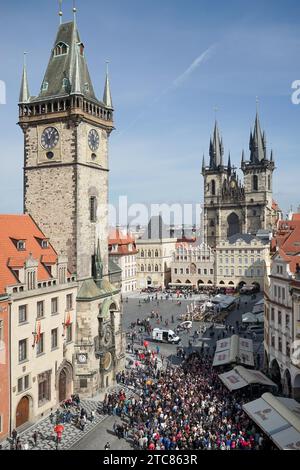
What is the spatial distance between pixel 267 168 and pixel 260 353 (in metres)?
81.7

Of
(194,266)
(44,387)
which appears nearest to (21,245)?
(44,387)

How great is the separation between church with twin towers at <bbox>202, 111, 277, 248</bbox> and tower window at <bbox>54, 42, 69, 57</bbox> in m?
84.9

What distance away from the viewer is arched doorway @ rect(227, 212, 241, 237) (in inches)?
4791

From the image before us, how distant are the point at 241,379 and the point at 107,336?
1141cm

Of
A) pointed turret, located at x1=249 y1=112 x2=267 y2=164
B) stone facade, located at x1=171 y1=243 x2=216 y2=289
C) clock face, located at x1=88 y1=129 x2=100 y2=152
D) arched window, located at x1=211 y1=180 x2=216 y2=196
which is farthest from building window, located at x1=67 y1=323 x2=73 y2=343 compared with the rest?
pointed turret, located at x1=249 y1=112 x2=267 y2=164

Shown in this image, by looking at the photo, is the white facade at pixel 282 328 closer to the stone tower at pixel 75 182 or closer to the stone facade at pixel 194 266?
the stone tower at pixel 75 182

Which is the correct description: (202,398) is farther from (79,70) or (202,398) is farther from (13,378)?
(79,70)

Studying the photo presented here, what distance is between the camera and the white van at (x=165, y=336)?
178 ft

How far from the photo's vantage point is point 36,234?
37.2 m

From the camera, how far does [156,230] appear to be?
108m

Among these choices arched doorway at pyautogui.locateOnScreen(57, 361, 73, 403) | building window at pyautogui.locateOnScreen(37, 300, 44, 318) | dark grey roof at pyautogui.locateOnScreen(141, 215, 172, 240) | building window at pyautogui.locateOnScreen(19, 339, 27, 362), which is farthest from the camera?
dark grey roof at pyautogui.locateOnScreen(141, 215, 172, 240)

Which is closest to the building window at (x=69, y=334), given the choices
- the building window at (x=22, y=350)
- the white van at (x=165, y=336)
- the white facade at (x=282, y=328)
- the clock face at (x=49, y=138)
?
the building window at (x=22, y=350)

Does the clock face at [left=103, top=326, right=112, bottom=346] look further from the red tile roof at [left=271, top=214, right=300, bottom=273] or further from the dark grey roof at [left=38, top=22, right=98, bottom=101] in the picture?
the dark grey roof at [left=38, top=22, right=98, bottom=101]
